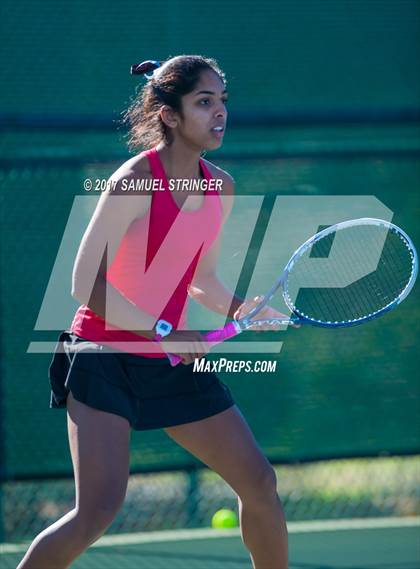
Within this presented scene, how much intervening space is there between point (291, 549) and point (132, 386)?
5.31ft

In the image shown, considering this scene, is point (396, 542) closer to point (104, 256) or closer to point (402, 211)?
point (402, 211)

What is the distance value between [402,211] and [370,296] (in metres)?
1.28

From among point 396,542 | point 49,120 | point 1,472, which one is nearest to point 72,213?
point 49,120

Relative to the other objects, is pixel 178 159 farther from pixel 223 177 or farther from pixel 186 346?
pixel 186 346

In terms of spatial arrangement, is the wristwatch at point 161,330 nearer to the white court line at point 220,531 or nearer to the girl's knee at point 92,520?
the girl's knee at point 92,520

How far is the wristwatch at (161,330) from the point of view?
272 cm

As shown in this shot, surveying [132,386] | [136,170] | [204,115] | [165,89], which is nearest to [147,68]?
[165,89]

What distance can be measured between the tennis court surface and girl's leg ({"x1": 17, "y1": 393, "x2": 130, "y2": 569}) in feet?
4.58

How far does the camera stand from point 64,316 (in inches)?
169

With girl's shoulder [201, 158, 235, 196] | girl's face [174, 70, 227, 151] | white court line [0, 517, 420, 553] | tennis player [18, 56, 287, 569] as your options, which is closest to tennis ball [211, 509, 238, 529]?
white court line [0, 517, 420, 553]

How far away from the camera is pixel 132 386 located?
2814 millimetres

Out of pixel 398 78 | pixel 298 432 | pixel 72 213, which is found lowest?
pixel 298 432

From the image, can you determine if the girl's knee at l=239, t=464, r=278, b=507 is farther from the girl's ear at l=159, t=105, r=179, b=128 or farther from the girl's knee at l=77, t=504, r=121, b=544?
the girl's ear at l=159, t=105, r=179, b=128

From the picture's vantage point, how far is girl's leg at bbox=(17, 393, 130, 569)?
2.62 m
